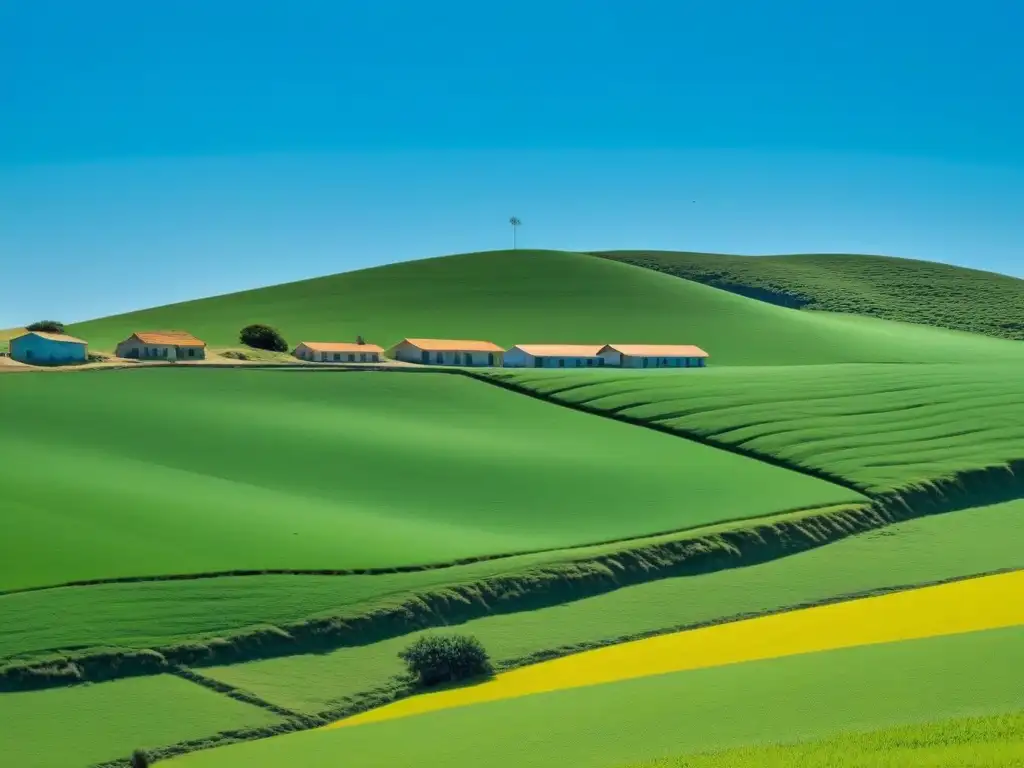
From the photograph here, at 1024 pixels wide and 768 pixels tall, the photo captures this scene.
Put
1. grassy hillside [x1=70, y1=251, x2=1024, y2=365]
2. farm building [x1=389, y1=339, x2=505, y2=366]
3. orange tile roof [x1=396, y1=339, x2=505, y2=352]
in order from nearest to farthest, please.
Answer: farm building [x1=389, y1=339, x2=505, y2=366] → orange tile roof [x1=396, y1=339, x2=505, y2=352] → grassy hillside [x1=70, y1=251, x2=1024, y2=365]

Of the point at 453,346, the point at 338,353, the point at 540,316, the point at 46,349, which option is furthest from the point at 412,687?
the point at 540,316

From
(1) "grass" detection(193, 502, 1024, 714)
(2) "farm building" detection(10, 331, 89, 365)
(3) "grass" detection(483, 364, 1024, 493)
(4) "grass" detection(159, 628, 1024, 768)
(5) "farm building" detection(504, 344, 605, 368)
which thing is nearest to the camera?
(4) "grass" detection(159, 628, 1024, 768)

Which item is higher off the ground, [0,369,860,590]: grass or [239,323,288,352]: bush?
[239,323,288,352]: bush

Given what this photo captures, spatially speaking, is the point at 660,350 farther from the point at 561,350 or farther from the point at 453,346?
the point at 453,346

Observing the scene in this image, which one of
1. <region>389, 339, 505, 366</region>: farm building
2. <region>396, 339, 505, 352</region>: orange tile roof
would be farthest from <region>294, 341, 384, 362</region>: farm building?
<region>396, 339, 505, 352</region>: orange tile roof

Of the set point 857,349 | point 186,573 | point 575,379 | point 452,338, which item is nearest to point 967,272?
point 857,349

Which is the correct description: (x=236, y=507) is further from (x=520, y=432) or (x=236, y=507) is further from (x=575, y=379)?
(x=575, y=379)

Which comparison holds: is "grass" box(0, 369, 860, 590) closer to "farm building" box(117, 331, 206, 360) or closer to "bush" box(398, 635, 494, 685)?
"bush" box(398, 635, 494, 685)
